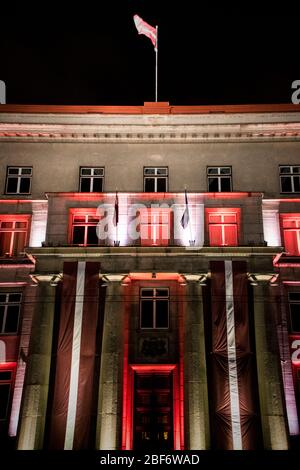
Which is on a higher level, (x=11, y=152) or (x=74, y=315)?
(x=11, y=152)

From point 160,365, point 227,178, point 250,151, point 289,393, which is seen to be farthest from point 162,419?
point 250,151

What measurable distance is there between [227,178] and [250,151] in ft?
7.99

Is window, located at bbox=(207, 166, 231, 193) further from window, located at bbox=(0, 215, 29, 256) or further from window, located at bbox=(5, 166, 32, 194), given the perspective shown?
window, located at bbox=(0, 215, 29, 256)

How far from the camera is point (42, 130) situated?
36125mm

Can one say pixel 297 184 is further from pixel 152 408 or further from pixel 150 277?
pixel 152 408

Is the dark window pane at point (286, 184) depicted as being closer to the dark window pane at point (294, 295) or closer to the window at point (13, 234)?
the dark window pane at point (294, 295)

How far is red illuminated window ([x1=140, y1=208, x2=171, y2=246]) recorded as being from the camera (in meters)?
33.1

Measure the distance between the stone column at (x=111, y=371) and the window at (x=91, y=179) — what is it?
7035 mm

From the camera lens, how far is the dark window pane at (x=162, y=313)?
31.4m

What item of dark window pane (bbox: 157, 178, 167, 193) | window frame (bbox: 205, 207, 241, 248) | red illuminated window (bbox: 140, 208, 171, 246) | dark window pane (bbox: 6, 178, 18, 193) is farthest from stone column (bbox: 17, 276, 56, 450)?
window frame (bbox: 205, 207, 241, 248)

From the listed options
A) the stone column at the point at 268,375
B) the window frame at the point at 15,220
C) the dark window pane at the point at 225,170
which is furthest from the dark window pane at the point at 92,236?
the stone column at the point at 268,375
